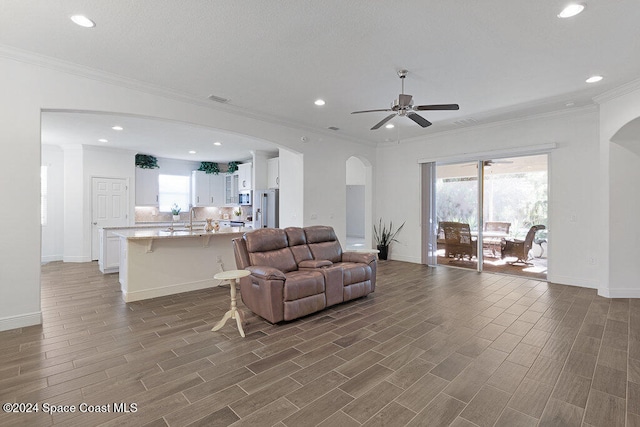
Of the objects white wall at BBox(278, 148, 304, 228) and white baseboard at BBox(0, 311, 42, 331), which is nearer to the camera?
white baseboard at BBox(0, 311, 42, 331)

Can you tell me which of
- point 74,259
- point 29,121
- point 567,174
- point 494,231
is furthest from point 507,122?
point 74,259

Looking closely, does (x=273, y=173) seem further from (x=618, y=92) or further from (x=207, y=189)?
(x=618, y=92)

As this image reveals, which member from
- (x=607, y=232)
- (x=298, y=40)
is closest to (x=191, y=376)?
(x=298, y=40)

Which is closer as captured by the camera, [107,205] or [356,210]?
[107,205]

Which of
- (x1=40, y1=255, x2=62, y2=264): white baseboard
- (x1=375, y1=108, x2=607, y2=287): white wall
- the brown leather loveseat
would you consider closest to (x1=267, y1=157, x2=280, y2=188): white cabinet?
the brown leather loveseat

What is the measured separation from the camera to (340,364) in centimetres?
253

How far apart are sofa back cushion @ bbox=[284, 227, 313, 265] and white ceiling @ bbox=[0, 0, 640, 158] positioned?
2.03 m

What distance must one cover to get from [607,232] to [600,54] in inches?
103

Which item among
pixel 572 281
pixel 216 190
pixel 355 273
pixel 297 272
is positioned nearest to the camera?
pixel 297 272

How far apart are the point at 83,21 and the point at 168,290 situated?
11.4ft

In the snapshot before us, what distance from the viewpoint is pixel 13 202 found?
127 inches

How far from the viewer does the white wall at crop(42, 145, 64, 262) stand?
23.9ft

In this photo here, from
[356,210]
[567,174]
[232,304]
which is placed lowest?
[232,304]

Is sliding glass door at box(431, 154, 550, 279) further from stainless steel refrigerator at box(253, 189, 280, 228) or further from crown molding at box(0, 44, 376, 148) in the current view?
stainless steel refrigerator at box(253, 189, 280, 228)
